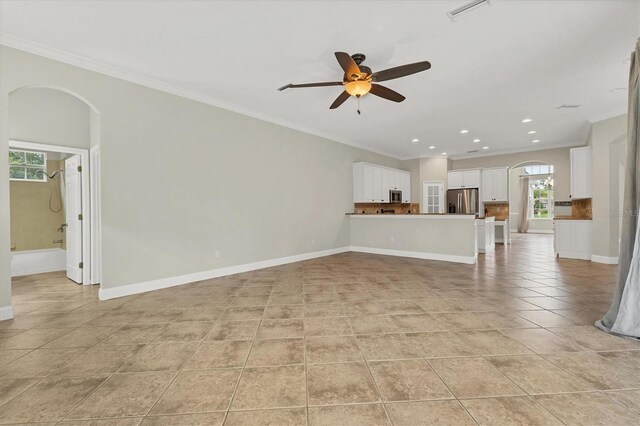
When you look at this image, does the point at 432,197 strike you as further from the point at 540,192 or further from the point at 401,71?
the point at 401,71

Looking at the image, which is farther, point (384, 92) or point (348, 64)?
point (384, 92)

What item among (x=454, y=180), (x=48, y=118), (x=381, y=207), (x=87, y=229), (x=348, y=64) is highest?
(x=348, y=64)

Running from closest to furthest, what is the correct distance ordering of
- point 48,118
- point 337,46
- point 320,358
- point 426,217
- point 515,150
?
1. point 320,358
2. point 337,46
3. point 48,118
4. point 426,217
5. point 515,150

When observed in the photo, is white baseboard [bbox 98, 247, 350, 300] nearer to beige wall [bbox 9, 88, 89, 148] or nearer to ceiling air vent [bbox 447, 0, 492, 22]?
beige wall [bbox 9, 88, 89, 148]

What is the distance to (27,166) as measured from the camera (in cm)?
542

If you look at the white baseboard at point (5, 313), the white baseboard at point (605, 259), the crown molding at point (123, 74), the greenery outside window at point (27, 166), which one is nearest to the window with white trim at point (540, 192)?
the white baseboard at point (605, 259)

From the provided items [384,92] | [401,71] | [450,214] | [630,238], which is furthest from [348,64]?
[450,214]

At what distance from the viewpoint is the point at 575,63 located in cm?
360

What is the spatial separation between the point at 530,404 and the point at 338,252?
18.7 feet

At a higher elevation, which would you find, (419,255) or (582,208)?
(582,208)

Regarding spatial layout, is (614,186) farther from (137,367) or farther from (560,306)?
(137,367)

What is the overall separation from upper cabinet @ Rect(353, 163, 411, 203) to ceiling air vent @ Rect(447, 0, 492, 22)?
16.5 feet

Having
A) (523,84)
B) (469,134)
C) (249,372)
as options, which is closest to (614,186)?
(469,134)

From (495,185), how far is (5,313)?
A: 1108 cm
